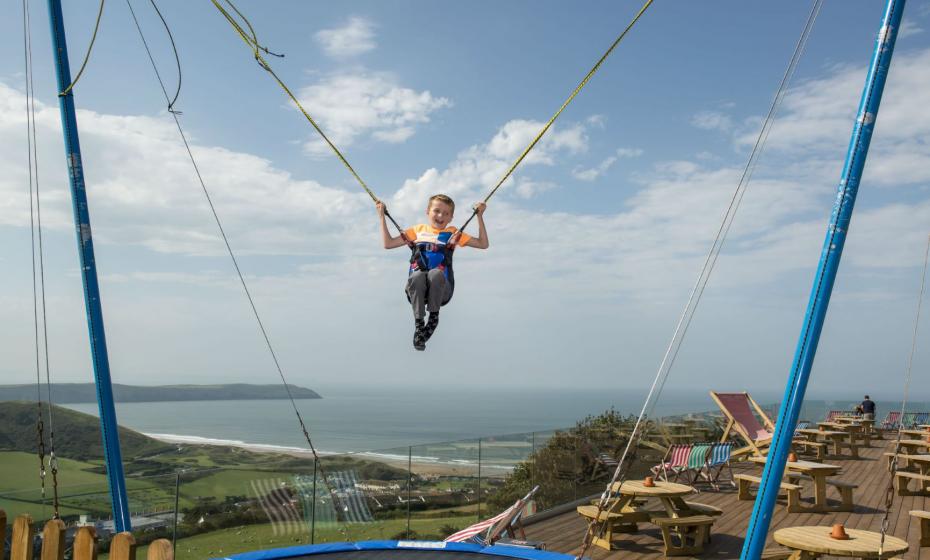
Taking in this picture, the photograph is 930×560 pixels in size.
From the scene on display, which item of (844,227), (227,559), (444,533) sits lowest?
(444,533)

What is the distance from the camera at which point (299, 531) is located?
5.41 m

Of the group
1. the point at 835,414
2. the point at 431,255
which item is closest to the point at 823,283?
the point at 431,255

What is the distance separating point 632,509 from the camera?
6.46 meters

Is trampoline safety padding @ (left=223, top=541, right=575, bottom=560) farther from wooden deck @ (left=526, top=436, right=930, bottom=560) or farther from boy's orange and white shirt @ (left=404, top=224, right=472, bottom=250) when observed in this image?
boy's orange and white shirt @ (left=404, top=224, right=472, bottom=250)

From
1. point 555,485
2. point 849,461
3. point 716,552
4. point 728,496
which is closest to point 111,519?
point 716,552

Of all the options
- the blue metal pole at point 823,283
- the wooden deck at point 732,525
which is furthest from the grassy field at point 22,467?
the blue metal pole at point 823,283

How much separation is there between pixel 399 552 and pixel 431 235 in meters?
1.96

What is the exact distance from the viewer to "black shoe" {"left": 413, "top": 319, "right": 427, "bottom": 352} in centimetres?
419

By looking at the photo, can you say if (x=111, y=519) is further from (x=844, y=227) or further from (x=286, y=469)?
(x=844, y=227)

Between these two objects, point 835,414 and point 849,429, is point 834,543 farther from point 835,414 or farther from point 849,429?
point 835,414

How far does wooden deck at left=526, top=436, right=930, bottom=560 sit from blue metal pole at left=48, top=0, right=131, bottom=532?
11.4 ft

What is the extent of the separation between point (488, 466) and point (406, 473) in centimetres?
132

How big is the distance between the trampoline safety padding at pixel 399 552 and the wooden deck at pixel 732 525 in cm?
159

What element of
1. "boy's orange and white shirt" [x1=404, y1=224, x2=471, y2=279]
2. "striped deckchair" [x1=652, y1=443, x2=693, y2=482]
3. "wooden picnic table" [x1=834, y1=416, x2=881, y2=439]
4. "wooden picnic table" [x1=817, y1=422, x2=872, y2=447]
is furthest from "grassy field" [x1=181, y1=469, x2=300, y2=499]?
"wooden picnic table" [x1=834, y1=416, x2=881, y2=439]
